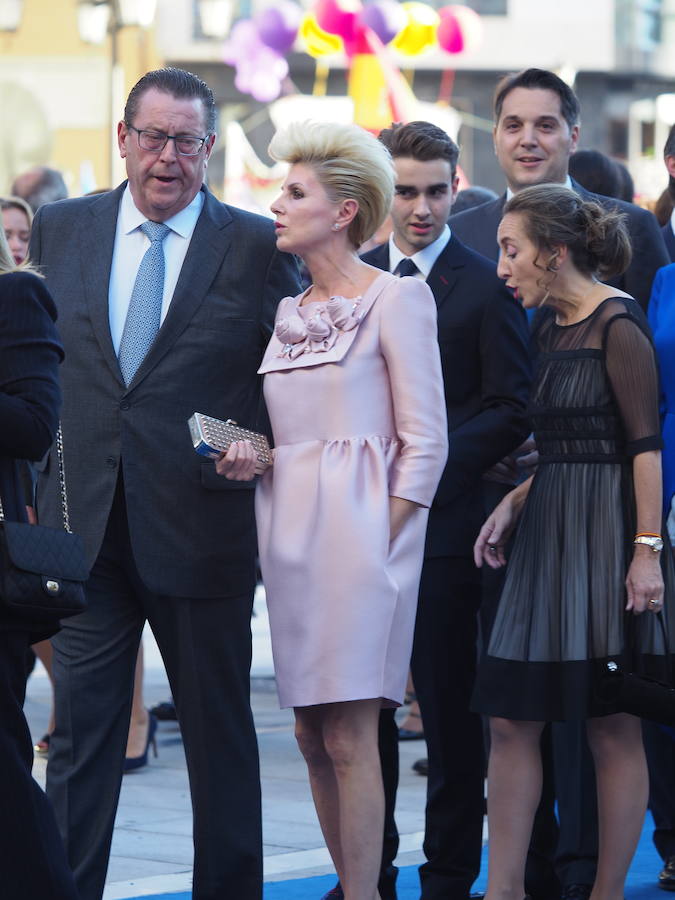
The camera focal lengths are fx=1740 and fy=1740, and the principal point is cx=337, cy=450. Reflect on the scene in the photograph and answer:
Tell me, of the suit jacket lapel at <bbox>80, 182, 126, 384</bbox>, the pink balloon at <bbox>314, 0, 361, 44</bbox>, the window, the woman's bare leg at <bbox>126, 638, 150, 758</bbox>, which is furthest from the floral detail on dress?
the window

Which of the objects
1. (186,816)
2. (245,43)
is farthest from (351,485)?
(245,43)

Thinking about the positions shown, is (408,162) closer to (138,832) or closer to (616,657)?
(616,657)

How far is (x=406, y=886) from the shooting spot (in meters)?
5.41

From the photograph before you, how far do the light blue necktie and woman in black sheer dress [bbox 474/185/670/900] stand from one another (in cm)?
98

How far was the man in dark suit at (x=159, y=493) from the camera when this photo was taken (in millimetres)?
4465

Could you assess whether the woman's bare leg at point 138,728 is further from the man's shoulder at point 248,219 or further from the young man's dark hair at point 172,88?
the young man's dark hair at point 172,88

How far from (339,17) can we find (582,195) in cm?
1605

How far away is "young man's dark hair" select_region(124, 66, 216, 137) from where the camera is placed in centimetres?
456

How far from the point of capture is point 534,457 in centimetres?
525

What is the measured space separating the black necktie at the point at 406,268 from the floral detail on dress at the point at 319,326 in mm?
848

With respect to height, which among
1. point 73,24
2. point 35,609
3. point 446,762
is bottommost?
point 446,762

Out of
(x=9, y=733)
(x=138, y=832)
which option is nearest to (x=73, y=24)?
(x=138, y=832)

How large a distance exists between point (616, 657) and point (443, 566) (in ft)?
2.17

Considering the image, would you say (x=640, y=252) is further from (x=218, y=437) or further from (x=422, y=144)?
(x=218, y=437)
